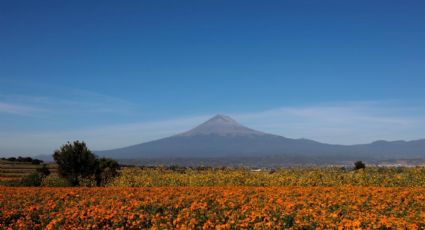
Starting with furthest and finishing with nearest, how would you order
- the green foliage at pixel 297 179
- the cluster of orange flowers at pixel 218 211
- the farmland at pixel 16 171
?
the farmland at pixel 16 171 < the green foliage at pixel 297 179 < the cluster of orange flowers at pixel 218 211

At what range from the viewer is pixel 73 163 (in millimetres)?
30766

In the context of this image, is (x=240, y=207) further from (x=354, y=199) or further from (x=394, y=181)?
(x=394, y=181)

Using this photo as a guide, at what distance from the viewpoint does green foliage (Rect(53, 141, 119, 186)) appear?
3075 centimetres

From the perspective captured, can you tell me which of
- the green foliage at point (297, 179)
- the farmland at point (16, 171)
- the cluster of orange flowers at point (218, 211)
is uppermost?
the farmland at point (16, 171)

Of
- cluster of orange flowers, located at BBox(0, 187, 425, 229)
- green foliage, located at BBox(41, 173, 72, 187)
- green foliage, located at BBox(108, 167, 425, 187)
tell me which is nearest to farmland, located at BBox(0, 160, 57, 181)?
green foliage, located at BBox(41, 173, 72, 187)

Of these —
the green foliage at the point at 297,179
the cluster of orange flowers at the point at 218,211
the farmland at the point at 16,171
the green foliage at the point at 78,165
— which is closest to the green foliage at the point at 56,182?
the green foliage at the point at 78,165

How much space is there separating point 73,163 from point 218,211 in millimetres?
20588

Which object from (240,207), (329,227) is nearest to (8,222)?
(240,207)

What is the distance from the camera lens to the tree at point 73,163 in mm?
30766

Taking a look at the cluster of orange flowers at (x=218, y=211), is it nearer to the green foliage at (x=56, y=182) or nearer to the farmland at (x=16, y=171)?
the green foliage at (x=56, y=182)

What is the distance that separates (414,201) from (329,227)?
19.4 ft

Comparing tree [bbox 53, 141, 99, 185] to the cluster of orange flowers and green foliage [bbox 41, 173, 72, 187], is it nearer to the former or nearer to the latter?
green foliage [bbox 41, 173, 72, 187]

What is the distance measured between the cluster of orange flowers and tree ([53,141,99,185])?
14.0 m

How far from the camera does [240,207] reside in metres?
13.2
